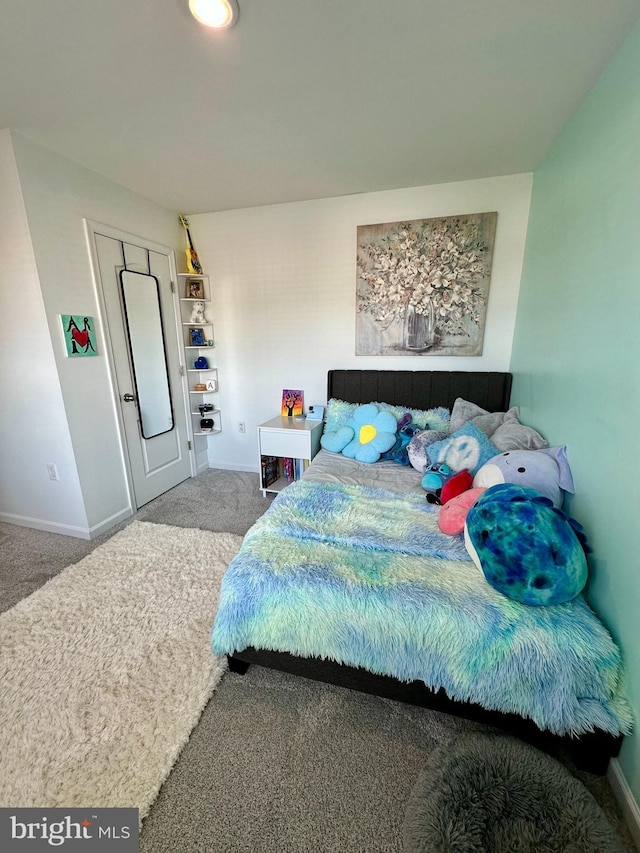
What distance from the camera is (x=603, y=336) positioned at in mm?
1267

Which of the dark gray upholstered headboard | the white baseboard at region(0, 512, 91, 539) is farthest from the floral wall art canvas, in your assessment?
the white baseboard at region(0, 512, 91, 539)

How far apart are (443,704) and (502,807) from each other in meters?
0.25

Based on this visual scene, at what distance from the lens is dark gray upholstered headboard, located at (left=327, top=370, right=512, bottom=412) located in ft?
8.04

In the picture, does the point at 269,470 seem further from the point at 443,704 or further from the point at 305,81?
the point at 305,81

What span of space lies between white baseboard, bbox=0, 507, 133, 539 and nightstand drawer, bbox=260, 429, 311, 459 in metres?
1.23

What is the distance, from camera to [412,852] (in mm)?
857

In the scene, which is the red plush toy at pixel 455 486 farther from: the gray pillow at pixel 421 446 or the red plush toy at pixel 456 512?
the gray pillow at pixel 421 446

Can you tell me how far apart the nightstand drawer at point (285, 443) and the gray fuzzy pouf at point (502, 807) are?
189 cm

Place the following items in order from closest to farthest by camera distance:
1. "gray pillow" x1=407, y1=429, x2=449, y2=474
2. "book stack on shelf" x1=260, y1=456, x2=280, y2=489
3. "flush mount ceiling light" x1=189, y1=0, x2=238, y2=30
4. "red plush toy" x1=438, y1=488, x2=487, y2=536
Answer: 1. "flush mount ceiling light" x1=189, y1=0, x2=238, y2=30
2. "red plush toy" x1=438, y1=488, x2=487, y2=536
3. "gray pillow" x1=407, y1=429, x2=449, y2=474
4. "book stack on shelf" x1=260, y1=456, x2=280, y2=489

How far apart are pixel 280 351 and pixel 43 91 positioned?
1967mm

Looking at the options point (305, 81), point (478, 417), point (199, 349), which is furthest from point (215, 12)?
point (199, 349)

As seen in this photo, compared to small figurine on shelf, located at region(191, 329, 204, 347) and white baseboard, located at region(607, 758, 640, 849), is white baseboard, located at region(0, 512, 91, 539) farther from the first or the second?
white baseboard, located at region(607, 758, 640, 849)

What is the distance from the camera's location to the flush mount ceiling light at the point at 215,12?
3.48 feet

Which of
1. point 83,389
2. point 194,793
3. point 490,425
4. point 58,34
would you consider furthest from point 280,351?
point 194,793
